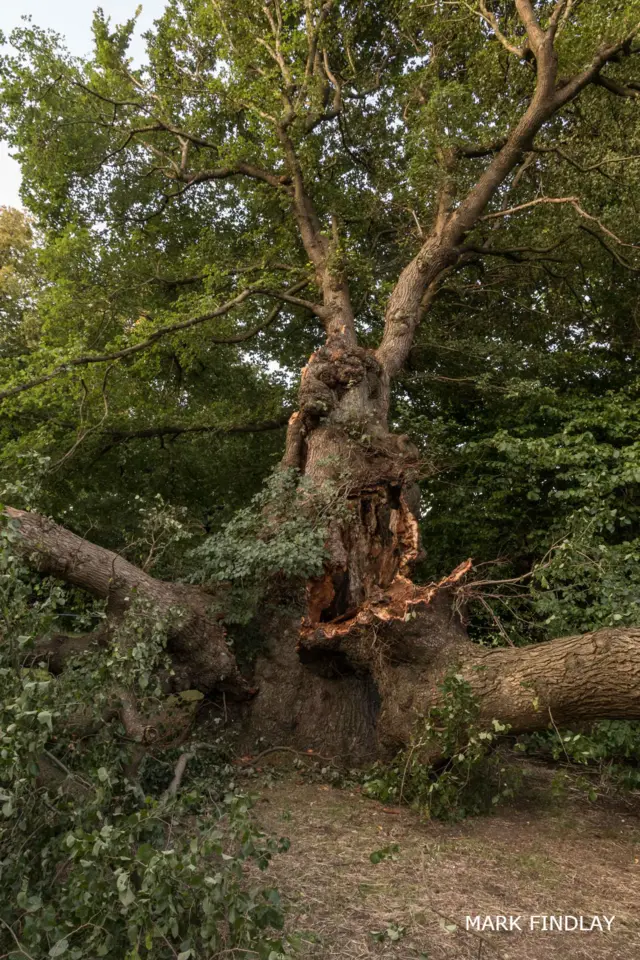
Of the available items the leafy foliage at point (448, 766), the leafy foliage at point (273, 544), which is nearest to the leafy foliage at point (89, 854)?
the leafy foliage at point (448, 766)

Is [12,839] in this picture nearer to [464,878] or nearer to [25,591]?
[25,591]

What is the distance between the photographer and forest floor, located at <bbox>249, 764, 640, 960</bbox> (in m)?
3.16

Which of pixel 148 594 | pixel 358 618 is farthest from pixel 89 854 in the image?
pixel 358 618

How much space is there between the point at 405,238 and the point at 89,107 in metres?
5.27

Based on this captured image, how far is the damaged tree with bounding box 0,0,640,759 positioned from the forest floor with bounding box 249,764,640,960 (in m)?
0.80

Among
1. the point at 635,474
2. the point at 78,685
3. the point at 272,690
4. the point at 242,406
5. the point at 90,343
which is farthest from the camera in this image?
the point at 242,406

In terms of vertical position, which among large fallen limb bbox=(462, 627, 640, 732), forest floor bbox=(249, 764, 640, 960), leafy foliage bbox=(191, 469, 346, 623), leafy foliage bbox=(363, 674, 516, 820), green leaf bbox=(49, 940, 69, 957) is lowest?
forest floor bbox=(249, 764, 640, 960)

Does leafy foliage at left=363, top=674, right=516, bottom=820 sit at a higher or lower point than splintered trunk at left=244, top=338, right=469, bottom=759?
lower

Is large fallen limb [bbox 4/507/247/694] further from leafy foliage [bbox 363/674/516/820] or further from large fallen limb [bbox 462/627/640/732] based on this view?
large fallen limb [bbox 462/627/640/732]

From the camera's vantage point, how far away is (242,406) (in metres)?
11.1

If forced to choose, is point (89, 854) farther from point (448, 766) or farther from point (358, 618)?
point (358, 618)

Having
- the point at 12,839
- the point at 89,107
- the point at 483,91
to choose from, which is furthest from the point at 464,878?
the point at 89,107

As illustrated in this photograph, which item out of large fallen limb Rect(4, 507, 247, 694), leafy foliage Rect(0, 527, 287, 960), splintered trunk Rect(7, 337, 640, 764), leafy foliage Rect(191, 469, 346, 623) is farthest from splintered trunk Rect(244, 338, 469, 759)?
leafy foliage Rect(0, 527, 287, 960)

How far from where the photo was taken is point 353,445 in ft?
23.0
